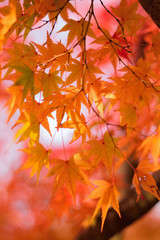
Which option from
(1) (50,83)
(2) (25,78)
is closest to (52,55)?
(1) (50,83)

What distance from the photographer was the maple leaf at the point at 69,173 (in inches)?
25.2

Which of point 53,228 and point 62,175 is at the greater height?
point 62,175

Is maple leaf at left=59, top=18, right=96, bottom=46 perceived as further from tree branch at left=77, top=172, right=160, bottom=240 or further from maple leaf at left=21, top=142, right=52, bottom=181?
tree branch at left=77, top=172, right=160, bottom=240

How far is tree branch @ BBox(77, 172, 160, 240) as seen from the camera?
3.54 feet

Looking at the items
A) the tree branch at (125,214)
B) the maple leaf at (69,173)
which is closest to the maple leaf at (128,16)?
the maple leaf at (69,173)

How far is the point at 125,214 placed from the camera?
1.14 meters

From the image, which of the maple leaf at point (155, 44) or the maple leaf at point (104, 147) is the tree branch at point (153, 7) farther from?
the maple leaf at point (104, 147)

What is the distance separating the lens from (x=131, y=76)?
0.76 meters

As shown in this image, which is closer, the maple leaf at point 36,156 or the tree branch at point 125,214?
the maple leaf at point 36,156

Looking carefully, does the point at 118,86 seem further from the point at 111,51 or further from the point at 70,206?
the point at 70,206

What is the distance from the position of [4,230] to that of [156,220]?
2378 millimetres

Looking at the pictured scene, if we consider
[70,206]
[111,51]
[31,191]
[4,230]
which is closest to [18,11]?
[111,51]

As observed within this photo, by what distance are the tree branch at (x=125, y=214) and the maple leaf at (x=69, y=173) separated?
559 mm

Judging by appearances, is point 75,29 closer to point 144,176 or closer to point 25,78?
point 25,78
